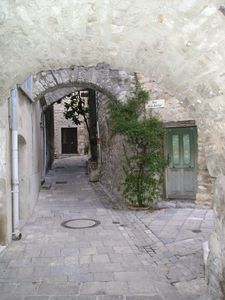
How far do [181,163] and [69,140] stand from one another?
17577mm

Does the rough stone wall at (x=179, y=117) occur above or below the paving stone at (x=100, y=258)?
above

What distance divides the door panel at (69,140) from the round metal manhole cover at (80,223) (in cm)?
1870

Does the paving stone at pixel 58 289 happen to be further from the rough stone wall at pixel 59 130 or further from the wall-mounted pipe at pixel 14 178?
the rough stone wall at pixel 59 130

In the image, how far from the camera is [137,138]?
23.7 feet

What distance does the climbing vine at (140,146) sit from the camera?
7.14 m

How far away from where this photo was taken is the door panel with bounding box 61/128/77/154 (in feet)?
81.5

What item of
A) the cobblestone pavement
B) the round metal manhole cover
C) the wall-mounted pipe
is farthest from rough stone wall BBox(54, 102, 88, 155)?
the wall-mounted pipe

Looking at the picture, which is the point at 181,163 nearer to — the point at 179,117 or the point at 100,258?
the point at 179,117

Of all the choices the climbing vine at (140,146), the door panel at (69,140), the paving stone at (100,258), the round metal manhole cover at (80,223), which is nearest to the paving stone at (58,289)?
the paving stone at (100,258)

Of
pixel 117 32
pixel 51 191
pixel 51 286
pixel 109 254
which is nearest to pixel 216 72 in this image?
pixel 117 32

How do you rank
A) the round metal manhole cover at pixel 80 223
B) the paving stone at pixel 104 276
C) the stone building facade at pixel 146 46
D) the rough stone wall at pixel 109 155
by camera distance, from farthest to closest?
the rough stone wall at pixel 109 155
the round metal manhole cover at pixel 80 223
the paving stone at pixel 104 276
the stone building facade at pixel 146 46

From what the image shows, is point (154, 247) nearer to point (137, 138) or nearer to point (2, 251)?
point (2, 251)

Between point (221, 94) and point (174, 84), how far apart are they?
52 cm

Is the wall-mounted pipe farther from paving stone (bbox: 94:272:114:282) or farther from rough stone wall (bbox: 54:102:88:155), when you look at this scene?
rough stone wall (bbox: 54:102:88:155)
